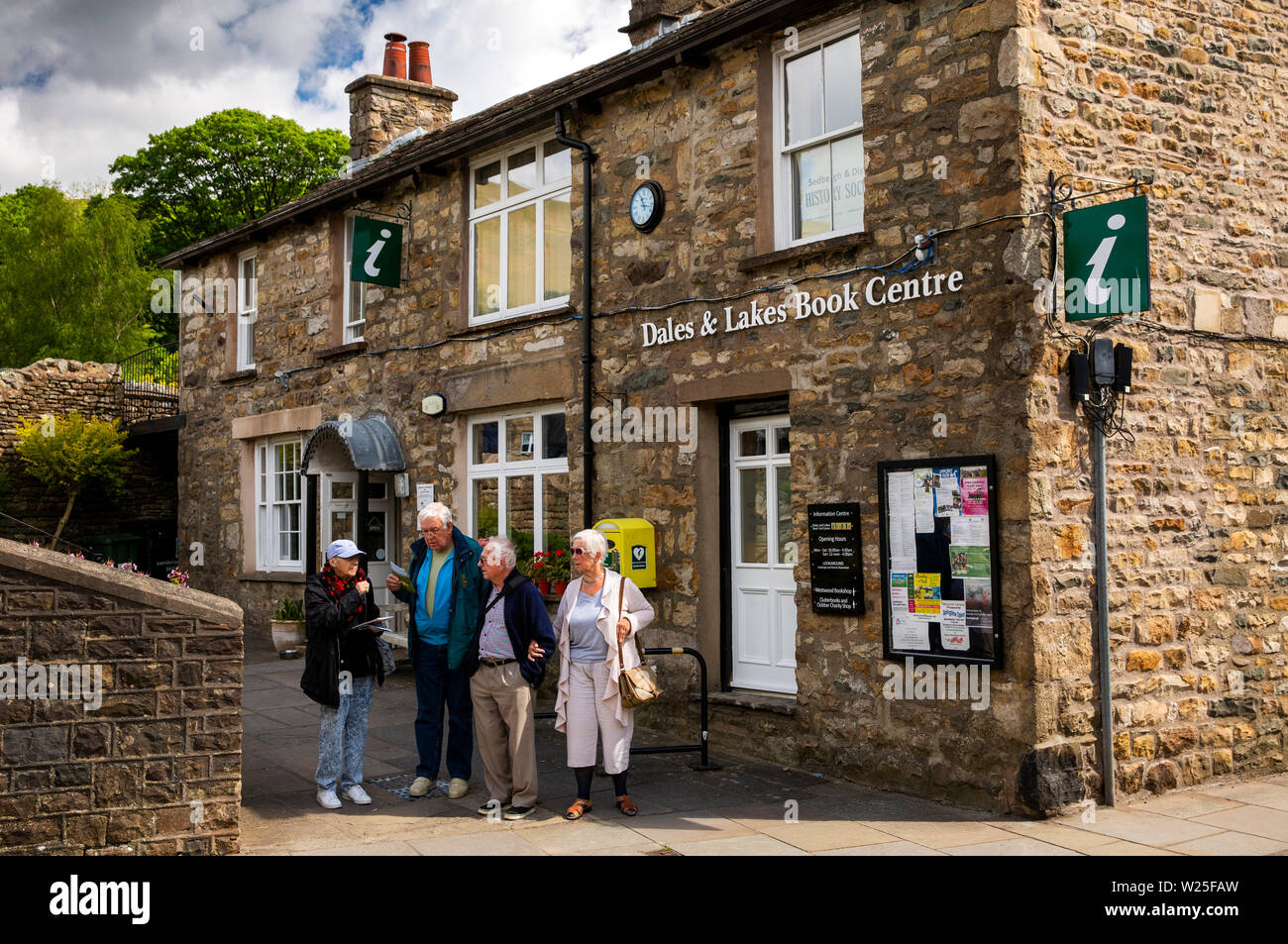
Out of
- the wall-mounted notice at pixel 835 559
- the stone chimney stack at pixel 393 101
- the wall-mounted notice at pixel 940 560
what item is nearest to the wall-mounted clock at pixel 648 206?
the wall-mounted notice at pixel 835 559

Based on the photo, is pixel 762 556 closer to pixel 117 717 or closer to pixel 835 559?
pixel 835 559

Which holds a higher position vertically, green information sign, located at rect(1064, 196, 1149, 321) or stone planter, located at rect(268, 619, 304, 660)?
green information sign, located at rect(1064, 196, 1149, 321)

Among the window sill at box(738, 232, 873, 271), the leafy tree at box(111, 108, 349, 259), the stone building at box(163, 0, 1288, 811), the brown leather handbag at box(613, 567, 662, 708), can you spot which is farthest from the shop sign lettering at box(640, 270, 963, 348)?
the leafy tree at box(111, 108, 349, 259)

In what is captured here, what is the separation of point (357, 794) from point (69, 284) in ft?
87.7

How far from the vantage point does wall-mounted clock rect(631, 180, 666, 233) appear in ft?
32.2

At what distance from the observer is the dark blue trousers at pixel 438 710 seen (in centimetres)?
761

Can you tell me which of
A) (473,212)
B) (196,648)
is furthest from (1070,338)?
(473,212)

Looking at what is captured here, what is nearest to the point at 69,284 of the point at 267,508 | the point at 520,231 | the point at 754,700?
the point at 267,508

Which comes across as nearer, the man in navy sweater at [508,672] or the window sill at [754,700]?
the man in navy sweater at [508,672]

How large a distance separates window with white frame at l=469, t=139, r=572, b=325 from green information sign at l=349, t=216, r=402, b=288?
3.83 ft

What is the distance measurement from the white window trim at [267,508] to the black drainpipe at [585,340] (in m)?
6.21

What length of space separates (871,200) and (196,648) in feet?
17.6

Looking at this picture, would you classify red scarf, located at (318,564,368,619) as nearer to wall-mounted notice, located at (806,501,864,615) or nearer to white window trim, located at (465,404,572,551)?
wall-mounted notice, located at (806,501,864,615)

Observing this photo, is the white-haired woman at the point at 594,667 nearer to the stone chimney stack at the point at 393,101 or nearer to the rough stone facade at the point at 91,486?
the stone chimney stack at the point at 393,101
